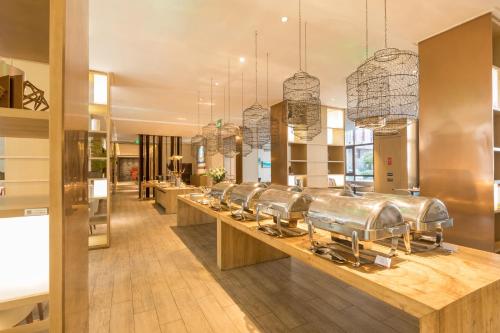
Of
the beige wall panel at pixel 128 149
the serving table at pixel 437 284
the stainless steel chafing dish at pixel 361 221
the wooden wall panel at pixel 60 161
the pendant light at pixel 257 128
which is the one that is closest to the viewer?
the wooden wall panel at pixel 60 161

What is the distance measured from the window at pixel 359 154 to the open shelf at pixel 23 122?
10.4 meters

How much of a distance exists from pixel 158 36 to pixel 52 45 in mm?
3273

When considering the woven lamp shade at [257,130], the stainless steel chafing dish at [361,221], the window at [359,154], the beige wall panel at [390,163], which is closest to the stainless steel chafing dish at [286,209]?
the stainless steel chafing dish at [361,221]

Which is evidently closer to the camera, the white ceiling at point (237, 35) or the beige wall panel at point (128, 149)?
the white ceiling at point (237, 35)

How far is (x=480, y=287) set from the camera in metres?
1.18

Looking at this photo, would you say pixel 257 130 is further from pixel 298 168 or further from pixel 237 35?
pixel 298 168

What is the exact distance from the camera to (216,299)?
99.9 inches

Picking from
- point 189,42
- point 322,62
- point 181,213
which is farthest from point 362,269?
point 181,213

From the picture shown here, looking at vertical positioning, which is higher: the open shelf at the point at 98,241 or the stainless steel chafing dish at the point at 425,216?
the stainless steel chafing dish at the point at 425,216

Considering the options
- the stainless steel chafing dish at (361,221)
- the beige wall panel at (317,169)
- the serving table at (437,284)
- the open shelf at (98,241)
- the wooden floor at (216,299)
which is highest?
the beige wall panel at (317,169)

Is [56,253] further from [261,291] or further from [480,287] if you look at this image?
[261,291]

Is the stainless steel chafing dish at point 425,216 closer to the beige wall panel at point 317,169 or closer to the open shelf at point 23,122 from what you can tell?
the open shelf at point 23,122

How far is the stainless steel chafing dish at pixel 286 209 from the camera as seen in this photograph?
6.87 feet

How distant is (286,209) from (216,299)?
1.25m
